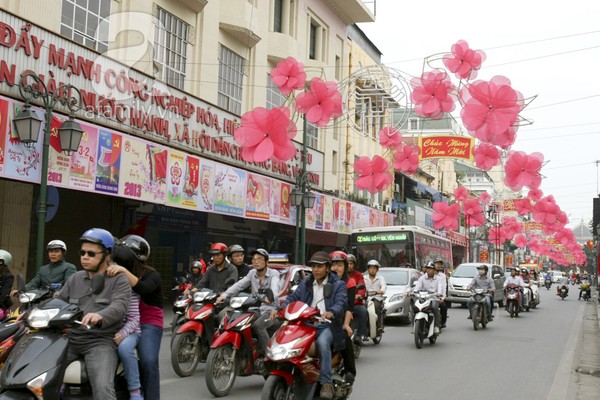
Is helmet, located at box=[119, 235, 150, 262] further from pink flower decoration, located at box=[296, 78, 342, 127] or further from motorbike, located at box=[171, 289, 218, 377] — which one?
pink flower decoration, located at box=[296, 78, 342, 127]

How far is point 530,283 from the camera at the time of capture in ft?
83.5

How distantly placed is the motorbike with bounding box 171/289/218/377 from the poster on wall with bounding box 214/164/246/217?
9601mm

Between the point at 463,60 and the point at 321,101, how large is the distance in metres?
2.88

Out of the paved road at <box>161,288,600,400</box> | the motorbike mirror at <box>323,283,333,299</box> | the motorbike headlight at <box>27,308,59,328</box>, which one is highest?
the motorbike mirror at <box>323,283,333,299</box>

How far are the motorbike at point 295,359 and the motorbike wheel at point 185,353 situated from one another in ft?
9.08

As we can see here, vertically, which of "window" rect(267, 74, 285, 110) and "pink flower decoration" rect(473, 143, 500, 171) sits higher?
"window" rect(267, 74, 285, 110)

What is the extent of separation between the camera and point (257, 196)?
68.8 feet

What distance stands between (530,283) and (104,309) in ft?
77.4

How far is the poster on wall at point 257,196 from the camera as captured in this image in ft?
67.0

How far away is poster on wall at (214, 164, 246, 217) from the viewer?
18703 millimetres

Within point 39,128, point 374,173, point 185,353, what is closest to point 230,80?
point 374,173

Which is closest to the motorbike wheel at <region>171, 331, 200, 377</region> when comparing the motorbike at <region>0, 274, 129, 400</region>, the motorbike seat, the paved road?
the paved road

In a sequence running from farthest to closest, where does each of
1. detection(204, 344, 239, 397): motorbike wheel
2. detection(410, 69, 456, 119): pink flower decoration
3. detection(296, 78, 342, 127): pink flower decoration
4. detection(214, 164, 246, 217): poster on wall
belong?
detection(214, 164, 246, 217): poster on wall < detection(296, 78, 342, 127): pink flower decoration < detection(410, 69, 456, 119): pink flower decoration < detection(204, 344, 239, 397): motorbike wheel

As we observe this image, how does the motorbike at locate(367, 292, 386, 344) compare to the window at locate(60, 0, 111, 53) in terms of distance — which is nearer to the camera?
the motorbike at locate(367, 292, 386, 344)
